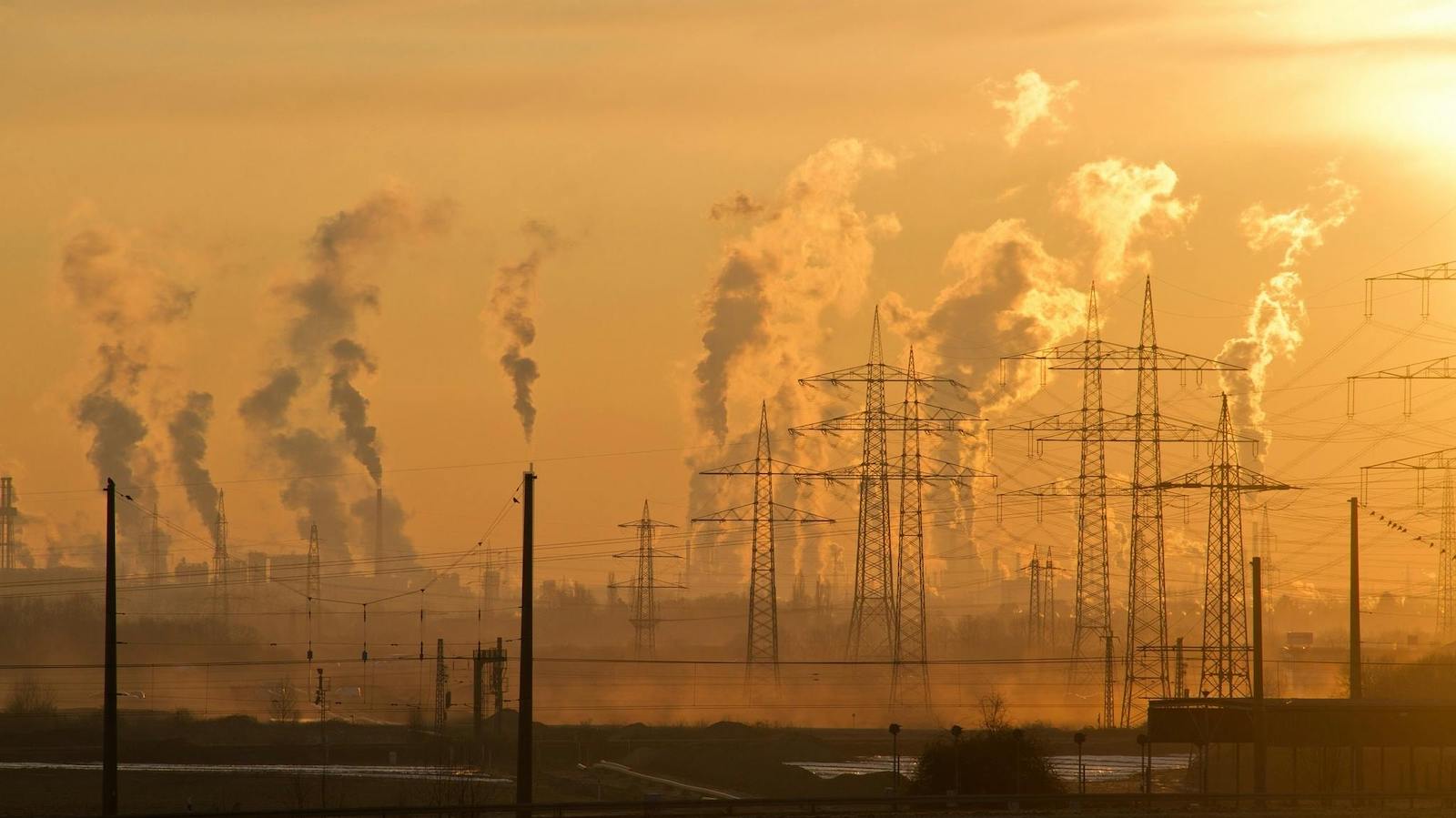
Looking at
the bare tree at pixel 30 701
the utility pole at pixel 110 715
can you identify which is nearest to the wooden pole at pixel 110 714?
the utility pole at pixel 110 715

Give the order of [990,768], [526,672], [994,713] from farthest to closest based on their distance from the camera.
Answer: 1. [994,713]
2. [990,768]
3. [526,672]

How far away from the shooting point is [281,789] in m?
66.9

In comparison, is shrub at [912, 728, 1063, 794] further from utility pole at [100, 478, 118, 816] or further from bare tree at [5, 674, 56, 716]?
bare tree at [5, 674, 56, 716]

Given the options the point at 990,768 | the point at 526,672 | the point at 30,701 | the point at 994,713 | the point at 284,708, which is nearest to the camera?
the point at 526,672

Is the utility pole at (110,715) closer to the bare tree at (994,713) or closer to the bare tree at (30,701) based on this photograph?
the bare tree at (994,713)

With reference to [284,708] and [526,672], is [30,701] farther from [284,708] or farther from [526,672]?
[526,672]

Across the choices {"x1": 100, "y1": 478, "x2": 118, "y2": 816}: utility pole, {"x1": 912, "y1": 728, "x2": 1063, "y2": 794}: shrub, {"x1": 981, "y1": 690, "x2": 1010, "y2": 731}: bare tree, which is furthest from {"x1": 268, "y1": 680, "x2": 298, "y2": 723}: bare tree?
{"x1": 100, "y1": 478, "x2": 118, "y2": 816}: utility pole

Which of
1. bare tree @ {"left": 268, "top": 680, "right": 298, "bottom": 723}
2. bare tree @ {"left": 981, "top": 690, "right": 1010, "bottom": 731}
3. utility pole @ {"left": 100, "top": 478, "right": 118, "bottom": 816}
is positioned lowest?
bare tree @ {"left": 268, "top": 680, "right": 298, "bottom": 723}

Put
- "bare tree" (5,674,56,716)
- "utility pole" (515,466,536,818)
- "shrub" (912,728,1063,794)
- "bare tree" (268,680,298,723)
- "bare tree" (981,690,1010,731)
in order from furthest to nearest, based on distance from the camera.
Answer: "bare tree" (268,680,298,723) < "bare tree" (5,674,56,716) < "bare tree" (981,690,1010,731) < "shrub" (912,728,1063,794) < "utility pole" (515,466,536,818)

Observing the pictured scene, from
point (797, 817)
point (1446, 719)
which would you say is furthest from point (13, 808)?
point (1446, 719)

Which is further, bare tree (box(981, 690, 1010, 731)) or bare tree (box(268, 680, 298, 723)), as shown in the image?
bare tree (box(268, 680, 298, 723))

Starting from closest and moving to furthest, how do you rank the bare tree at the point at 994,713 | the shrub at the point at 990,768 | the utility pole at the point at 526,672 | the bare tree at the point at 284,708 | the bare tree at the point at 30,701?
the utility pole at the point at 526,672 → the shrub at the point at 990,768 → the bare tree at the point at 994,713 → the bare tree at the point at 30,701 → the bare tree at the point at 284,708

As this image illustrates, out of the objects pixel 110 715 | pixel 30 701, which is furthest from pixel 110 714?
A: pixel 30 701

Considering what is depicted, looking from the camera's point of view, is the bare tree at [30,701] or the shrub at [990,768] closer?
the shrub at [990,768]
